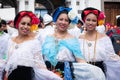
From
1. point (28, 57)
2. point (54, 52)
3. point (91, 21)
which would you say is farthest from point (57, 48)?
point (91, 21)

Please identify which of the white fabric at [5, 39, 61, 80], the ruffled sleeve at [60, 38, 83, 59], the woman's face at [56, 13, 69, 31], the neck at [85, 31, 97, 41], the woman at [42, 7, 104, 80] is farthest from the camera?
the neck at [85, 31, 97, 41]

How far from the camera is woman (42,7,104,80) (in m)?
5.28

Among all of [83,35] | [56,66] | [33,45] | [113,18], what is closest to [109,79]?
[83,35]

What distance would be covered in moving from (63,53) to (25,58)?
1.77 ft

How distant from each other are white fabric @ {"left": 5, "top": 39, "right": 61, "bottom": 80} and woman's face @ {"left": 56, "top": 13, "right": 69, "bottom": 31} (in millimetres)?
436

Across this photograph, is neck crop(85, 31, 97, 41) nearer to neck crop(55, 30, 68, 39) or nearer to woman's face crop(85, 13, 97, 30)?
woman's face crop(85, 13, 97, 30)

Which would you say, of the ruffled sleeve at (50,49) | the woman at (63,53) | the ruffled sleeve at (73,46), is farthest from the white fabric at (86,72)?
the ruffled sleeve at (50,49)

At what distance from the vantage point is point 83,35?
6.25 metres

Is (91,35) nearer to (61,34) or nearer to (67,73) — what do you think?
(61,34)

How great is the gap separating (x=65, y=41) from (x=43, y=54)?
333 mm

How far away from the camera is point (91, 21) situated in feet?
19.7

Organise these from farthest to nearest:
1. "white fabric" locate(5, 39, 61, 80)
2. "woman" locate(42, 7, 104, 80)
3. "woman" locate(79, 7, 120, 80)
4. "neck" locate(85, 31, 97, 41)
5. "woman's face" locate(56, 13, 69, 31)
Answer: "neck" locate(85, 31, 97, 41) < "woman" locate(79, 7, 120, 80) < "woman's face" locate(56, 13, 69, 31) < "woman" locate(42, 7, 104, 80) < "white fabric" locate(5, 39, 61, 80)

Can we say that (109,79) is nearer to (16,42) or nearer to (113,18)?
(16,42)

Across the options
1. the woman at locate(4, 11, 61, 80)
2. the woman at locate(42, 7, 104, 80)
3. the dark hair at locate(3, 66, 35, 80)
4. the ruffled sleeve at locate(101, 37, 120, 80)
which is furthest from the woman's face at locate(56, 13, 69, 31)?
the ruffled sleeve at locate(101, 37, 120, 80)
